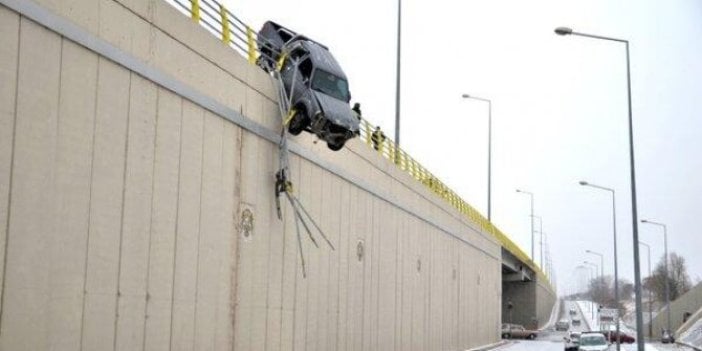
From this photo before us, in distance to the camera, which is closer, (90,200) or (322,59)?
(90,200)

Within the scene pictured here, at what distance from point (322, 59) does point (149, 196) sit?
20.4 feet

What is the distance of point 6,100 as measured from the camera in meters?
9.19

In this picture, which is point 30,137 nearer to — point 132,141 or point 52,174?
point 52,174

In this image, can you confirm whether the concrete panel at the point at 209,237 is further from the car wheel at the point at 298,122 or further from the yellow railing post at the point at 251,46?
the car wheel at the point at 298,122

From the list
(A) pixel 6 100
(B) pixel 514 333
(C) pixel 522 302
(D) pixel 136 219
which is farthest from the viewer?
(C) pixel 522 302

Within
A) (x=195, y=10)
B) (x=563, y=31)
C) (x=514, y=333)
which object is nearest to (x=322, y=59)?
(x=195, y=10)

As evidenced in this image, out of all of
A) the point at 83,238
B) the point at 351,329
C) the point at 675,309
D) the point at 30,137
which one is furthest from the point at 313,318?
the point at 675,309

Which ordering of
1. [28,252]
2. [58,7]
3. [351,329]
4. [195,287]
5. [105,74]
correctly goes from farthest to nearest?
1. [351,329]
2. [195,287]
3. [105,74]
4. [58,7]
5. [28,252]

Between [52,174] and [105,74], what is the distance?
5.72ft

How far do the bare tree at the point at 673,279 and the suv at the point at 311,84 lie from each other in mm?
112828

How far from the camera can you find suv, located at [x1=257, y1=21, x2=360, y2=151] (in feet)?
54.2

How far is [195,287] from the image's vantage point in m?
13.2

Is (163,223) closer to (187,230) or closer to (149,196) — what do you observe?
(149,196)

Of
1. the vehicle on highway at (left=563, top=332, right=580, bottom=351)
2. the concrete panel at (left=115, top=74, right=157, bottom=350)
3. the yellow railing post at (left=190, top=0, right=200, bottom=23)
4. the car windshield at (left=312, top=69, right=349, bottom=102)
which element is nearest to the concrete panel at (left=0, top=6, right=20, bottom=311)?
the concrete panel at (left=115, top=74, right=157, bottom=350)
